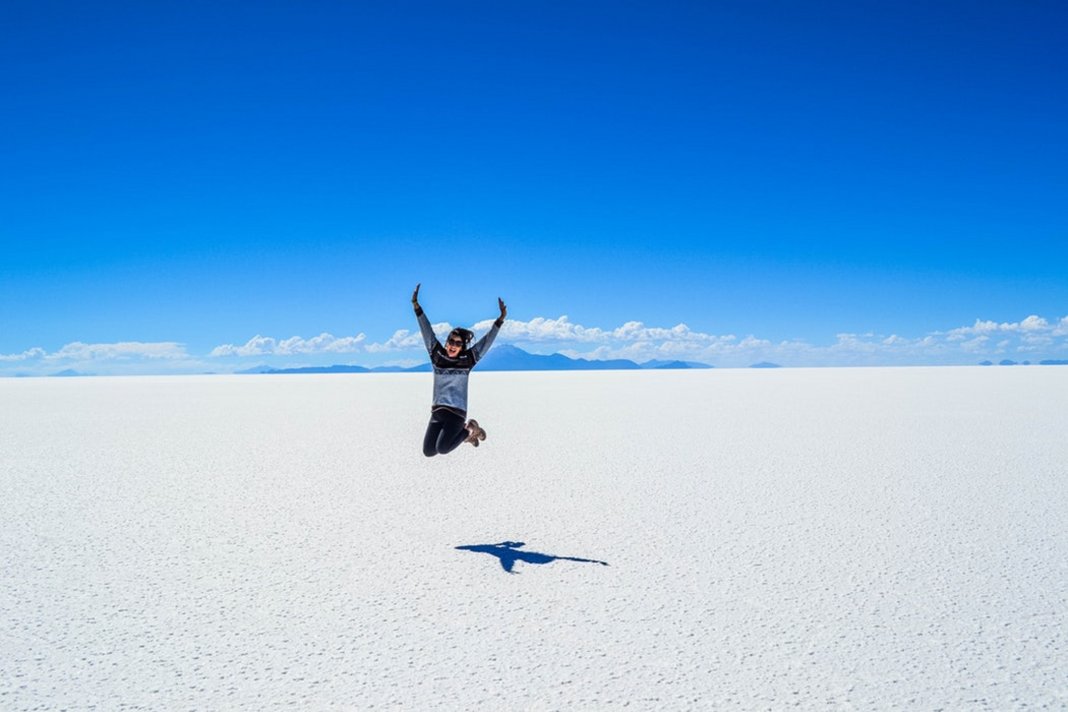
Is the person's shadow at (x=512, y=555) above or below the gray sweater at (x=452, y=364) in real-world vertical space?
below

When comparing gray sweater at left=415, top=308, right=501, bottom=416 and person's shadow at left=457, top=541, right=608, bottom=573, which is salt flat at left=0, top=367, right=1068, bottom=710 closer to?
person's shadow at left=457, top=541, right=608, bottom=573

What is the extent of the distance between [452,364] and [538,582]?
223 centimetres

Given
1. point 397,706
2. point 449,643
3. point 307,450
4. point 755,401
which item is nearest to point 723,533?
point 449,643

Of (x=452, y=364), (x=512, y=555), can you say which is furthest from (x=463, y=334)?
(x=512, y=555)

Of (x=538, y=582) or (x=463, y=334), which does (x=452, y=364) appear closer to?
(x=463, y=334)

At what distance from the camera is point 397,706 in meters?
3.04

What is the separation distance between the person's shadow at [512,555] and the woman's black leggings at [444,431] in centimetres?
103

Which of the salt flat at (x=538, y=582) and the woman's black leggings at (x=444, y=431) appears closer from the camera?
the salt flat at (x=538, y=582)

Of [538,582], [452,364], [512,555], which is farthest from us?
[452,364]

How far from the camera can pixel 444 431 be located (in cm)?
642

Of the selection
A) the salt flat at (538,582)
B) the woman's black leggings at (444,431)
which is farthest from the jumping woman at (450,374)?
the salt flat at (538,582)

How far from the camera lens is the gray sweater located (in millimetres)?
6234

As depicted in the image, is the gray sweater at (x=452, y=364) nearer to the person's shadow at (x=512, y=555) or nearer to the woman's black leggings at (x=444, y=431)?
the woman's black leggings at (x=444, y=431)

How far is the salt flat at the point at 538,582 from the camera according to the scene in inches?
129
